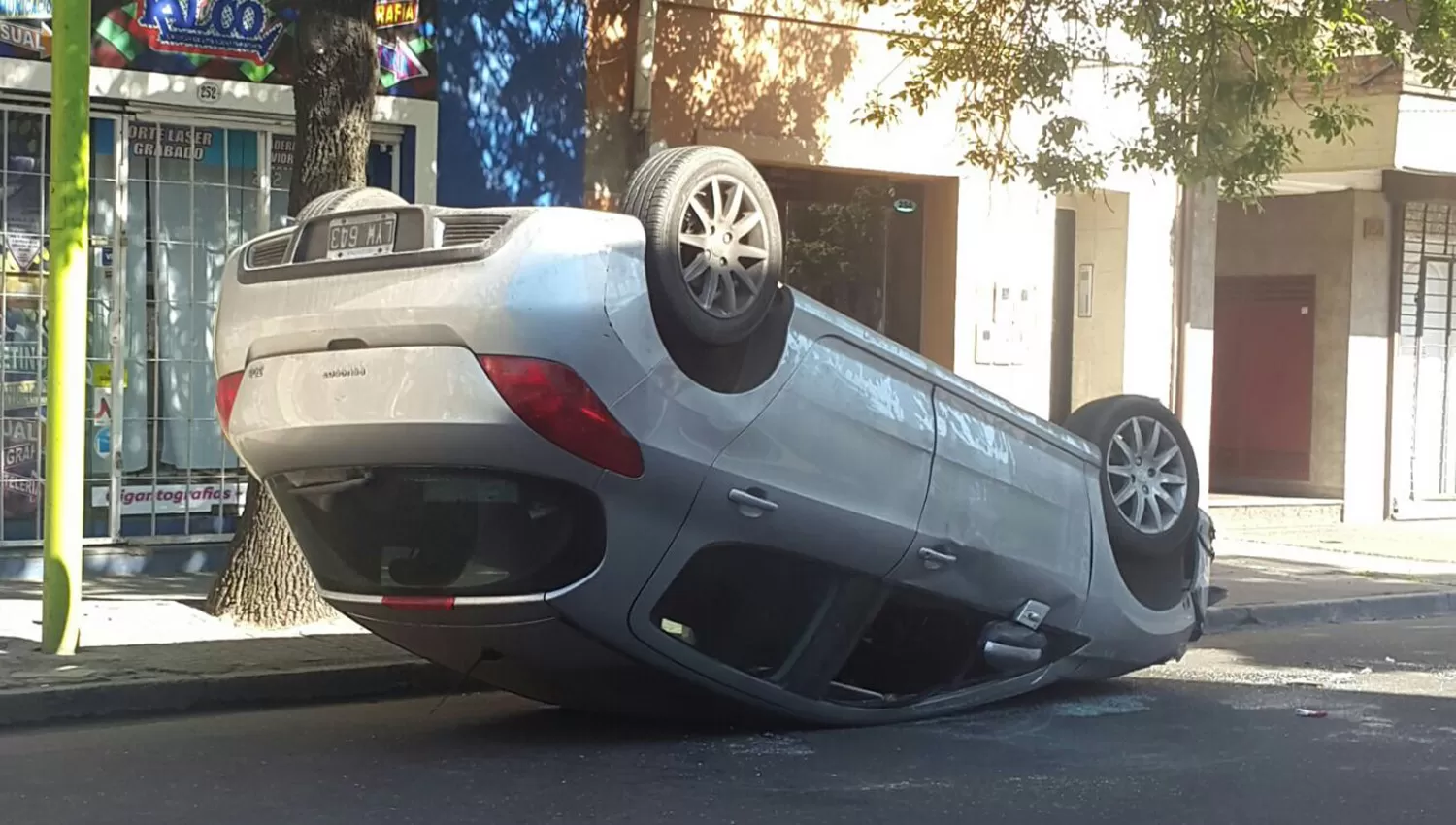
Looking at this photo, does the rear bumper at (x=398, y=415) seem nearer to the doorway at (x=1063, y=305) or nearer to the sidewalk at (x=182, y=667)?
the sidewalk at (x=182, y=667)

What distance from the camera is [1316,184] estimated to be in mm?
17641

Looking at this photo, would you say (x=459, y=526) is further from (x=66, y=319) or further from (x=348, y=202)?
(x=66, y=319)

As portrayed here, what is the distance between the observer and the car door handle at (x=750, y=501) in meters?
6.25

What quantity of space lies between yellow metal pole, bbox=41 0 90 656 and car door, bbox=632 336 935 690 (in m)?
3.54

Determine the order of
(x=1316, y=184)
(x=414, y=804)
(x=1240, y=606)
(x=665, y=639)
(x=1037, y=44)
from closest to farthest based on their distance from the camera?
(x=414, y=804) → (x=665, y=639) → (x=1240, y=606) → (x=1037, y=44) → (x=1316, y=184)

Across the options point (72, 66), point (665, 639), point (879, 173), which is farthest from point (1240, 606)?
point (72, 66)

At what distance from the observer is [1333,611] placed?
38.5 ft

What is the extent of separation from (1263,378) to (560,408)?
14512 mm

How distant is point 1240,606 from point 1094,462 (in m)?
4.23

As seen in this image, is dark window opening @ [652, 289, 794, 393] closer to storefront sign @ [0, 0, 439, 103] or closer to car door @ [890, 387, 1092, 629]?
car door @ [890, 387, 1092, 629]

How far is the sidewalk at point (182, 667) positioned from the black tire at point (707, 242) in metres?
3.10

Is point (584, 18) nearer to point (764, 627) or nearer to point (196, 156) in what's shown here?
point (196, 156)

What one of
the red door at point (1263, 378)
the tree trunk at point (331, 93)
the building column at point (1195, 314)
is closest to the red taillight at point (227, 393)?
the tree trunk at point (331, 93)

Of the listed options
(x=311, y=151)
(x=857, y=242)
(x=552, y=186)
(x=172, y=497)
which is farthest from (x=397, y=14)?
(x=857, y=242)
